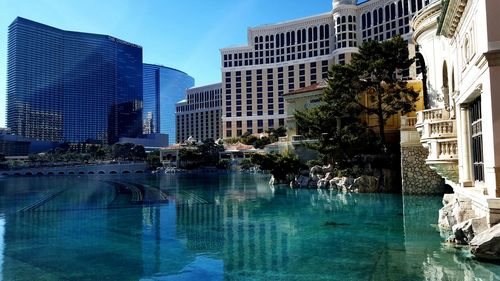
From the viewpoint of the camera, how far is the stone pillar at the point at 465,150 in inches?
457

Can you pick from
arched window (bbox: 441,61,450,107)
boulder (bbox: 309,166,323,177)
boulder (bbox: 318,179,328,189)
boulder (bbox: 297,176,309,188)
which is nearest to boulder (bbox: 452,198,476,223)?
arched window (bbox: 441,61,450,107)

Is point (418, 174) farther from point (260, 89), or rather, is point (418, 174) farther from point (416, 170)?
point (260, 89)

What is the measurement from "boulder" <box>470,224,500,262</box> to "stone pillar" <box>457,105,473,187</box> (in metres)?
3.03

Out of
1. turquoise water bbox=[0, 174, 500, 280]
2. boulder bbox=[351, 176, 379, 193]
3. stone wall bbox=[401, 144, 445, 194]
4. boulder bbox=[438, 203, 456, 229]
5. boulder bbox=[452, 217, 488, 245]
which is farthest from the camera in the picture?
boulder bbox=[351, 176, 379, 193]

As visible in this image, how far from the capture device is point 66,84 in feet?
436

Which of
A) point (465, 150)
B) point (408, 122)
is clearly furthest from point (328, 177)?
point (465, 150)

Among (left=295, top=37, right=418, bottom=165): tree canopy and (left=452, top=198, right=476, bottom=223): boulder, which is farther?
(left=295, top=37, right=418, bottom=165): tree canopy

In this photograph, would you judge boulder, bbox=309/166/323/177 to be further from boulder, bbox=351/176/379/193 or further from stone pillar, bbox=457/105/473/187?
stone pillar, bbox=457/105/473/187

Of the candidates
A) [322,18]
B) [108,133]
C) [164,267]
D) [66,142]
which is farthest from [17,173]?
[164,267]

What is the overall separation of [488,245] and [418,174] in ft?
49.6

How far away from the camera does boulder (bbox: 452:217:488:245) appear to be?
9414 mm

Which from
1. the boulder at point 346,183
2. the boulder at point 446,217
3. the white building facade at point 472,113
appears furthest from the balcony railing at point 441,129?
the boulder at point 346,183

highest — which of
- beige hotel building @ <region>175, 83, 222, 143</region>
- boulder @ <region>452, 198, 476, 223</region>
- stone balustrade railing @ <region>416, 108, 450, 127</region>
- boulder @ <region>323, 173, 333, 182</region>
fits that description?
beige hotel building @ <region>175, 83, 222, 143</region>

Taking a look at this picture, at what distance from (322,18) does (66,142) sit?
9439 cm
